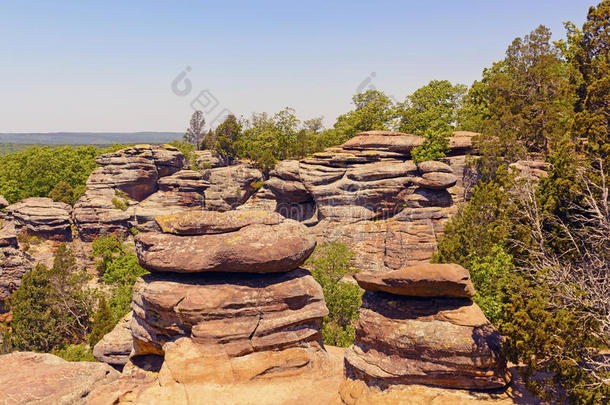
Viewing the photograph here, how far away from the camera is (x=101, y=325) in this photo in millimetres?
37875

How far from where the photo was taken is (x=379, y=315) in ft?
56.3

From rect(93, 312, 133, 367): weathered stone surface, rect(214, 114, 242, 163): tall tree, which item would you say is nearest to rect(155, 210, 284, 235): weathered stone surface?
rect(93, 312, 133, 367): weathered stone surface

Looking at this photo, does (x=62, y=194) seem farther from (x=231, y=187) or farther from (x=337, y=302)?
(x=337, y=302)

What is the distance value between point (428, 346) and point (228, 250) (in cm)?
1072

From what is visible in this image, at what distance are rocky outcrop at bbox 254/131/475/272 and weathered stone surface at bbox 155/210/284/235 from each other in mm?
30348

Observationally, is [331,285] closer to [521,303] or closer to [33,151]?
[521,303]

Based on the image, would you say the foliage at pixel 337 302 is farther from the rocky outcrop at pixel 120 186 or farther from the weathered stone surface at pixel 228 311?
the rocky outcrop at pixel 120 186

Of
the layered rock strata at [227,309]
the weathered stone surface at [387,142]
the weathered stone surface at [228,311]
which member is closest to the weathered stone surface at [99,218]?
the weathered stone surface at [387,142]

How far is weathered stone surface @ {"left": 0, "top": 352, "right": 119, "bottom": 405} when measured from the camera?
16984 millimetres

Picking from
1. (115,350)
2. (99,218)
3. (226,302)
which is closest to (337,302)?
(226,302)

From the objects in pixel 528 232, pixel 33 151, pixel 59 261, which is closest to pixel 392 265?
pixel 528 232

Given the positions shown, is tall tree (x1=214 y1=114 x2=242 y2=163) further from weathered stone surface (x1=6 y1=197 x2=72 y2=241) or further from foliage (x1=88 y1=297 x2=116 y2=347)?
foliage (x1=88 y1=297 x2=116 y2=347)

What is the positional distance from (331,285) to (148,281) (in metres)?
18.2

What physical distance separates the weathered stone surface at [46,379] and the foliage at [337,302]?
669 inches
